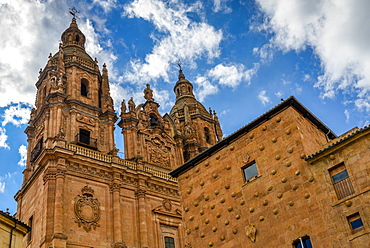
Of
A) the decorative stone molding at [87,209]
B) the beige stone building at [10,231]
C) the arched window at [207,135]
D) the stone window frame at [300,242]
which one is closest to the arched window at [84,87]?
the decorative stone molding at [87,209]

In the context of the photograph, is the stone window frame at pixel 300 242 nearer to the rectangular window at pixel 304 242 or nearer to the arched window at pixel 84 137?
the rectangular window at pixel 304 242

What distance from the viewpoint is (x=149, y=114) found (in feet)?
136

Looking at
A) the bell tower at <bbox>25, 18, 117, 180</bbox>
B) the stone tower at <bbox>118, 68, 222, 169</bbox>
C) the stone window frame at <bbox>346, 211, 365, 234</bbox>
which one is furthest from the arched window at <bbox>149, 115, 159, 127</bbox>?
the stone window frame at <bbox>346, 211, 365, 234</bbox>

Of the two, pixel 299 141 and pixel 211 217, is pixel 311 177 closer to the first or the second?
pixel 299 141

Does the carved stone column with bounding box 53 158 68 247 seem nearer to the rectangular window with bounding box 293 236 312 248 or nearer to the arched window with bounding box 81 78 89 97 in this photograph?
the arched window with bounding box 81 78 89 97

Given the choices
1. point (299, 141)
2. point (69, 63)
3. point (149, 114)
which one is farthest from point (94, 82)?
point (299, 141)

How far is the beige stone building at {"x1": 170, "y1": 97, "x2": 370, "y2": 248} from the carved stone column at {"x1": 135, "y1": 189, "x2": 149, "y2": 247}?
31.0 ft

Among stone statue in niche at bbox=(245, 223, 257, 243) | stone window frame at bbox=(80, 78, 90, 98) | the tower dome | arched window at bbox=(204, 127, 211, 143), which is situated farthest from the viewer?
arched window at bbox=(204, 127, 211, 143)

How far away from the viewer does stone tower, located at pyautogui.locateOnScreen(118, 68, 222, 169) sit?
125ft

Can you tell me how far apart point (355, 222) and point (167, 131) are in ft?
85.9

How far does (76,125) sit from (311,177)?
2182cm

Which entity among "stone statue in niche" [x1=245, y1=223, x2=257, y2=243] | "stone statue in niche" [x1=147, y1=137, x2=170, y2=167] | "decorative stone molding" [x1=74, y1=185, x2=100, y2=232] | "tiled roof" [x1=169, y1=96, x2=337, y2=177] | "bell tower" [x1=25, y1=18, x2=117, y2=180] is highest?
"bell tower" [x1=25, y1=18, x2=117, y2=180]

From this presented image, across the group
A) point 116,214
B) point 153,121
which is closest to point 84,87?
point 153,121

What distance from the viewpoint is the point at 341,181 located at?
695 inches
